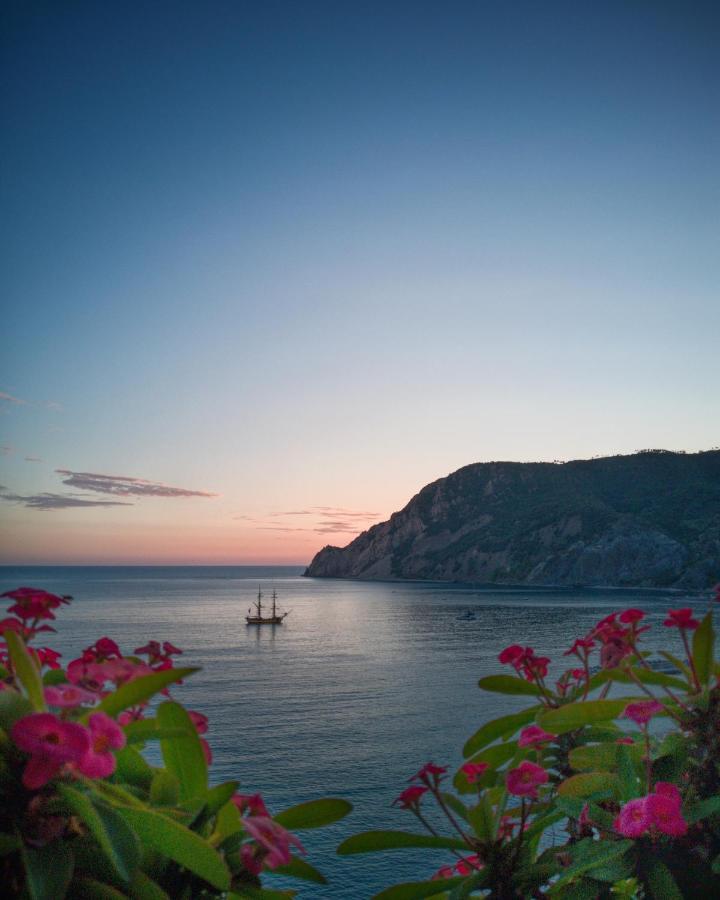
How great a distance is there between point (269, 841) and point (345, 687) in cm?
4046

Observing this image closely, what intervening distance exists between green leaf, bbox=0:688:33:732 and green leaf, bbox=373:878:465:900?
123 cm

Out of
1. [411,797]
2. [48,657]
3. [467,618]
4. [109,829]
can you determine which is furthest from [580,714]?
[467,618]

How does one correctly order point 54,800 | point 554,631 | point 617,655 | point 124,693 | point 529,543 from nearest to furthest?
1. point 54,800
2. point 124,693
3. point 617,655
4. point 554,631
5. point 529,543

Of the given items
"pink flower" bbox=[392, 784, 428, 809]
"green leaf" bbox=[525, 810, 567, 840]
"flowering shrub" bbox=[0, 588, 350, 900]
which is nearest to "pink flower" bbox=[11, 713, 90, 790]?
"flowering shrub" bbox=[0, 588, 350, 900]

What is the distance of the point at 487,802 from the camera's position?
5.78 feet

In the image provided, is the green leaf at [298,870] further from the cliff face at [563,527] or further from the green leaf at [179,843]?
the cliff face at [563,527]

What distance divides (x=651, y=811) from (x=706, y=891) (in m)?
0.49

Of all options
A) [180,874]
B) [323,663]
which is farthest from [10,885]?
[323,663]

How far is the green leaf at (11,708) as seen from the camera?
3.44 feet

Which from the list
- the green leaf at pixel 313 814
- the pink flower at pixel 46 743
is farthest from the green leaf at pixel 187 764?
the pink flower at pixel 46 743

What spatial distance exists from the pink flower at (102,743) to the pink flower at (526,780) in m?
1.00

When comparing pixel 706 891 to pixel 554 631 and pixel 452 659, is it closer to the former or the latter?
pixel 452 659

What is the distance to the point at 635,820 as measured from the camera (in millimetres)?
1438

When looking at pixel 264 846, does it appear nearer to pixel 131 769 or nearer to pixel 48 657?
pixel 131 769
